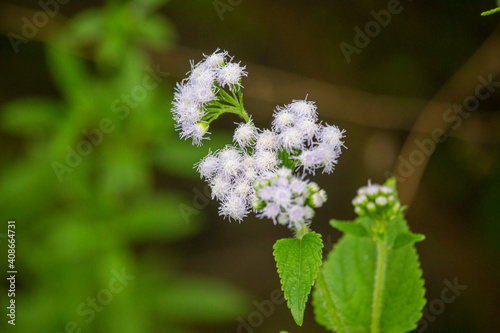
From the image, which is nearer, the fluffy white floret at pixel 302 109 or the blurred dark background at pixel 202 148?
the fluffy white floret at pixel 302 109

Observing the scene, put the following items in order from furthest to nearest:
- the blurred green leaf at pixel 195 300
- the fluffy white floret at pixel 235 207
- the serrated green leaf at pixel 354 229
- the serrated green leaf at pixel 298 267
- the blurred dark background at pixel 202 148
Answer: the blurred green leaf at pixel 195 300 < the blurred dark background at pixel 202 148 < the serrated green leaf at pixel 354 229 < the fluffy white floret at pixel 235 207 < the serrated green leaf at pixel 298 267

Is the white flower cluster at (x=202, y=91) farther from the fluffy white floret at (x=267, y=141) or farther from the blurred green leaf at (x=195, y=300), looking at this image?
the blurred green leaf at (x=195, y=300)

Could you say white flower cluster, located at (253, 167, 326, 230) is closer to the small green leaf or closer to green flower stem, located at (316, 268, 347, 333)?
green flower stem, located at (316, 268, 347, 333)

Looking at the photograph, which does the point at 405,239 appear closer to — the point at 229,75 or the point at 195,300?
the point at 229,75

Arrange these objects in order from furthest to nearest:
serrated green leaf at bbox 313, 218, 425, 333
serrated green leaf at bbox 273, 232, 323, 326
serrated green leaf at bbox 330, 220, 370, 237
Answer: serrated green leaf at bbox 313, 218, 425, 333 → serrated green leaf at bbox 330, 220, 370, 237 → serrated green leaf at bbox 273, 232, 323, 326

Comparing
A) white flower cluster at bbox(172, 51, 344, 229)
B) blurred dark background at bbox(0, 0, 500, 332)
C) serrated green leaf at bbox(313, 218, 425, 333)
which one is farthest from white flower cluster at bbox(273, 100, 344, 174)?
blurred dark background at bbox(0, 0, 500, 332)

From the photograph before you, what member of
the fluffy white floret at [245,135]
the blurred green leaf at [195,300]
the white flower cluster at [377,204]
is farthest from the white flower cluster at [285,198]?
the blurred green leaf at [195,300]
